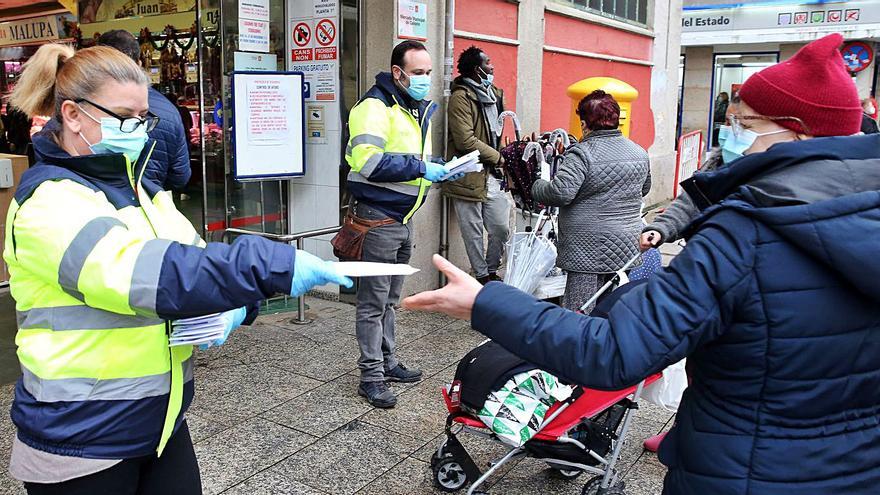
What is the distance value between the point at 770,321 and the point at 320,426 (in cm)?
325

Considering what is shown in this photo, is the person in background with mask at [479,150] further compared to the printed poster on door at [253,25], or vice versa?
the person in background with mask at [479,150]

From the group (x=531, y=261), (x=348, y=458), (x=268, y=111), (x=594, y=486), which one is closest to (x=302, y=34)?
(x=268, y=111)

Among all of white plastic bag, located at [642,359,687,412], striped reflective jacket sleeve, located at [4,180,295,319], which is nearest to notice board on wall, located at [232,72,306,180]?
white plastic bag, located at [642,359,687,412]

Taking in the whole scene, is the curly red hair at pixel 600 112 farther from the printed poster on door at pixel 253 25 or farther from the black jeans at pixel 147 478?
the black jeans at pixel 147 478

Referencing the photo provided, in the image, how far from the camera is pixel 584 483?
3.90m

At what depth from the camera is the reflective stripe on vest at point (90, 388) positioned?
1.92 m

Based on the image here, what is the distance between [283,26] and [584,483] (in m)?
4.77

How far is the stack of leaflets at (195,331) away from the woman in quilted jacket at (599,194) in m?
3.00

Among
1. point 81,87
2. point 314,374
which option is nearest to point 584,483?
point 314,374

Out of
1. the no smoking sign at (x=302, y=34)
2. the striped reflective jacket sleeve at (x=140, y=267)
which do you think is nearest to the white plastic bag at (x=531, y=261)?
the no smoking sign at (x=302, y=34)

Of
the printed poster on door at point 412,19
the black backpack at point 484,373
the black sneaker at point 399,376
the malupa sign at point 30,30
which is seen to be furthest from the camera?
the malupa sign at point 30,30

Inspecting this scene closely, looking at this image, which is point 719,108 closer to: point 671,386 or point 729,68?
point 729,68

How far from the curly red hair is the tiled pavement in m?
1.82

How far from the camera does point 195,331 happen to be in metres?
2.04
